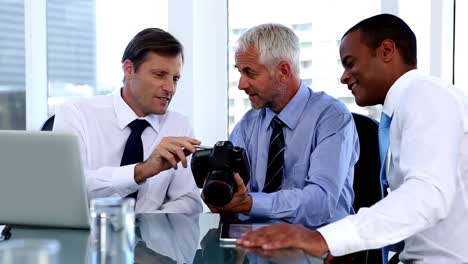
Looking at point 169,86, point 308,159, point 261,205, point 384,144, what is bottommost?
point 261,205

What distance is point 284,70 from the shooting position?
7.52 feet

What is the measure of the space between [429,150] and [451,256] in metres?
0.31

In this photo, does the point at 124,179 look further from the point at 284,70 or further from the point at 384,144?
the point at 384,144

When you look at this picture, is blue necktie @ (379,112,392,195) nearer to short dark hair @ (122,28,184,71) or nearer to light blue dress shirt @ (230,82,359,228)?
light blue dress shirt @ (230,82,359,228)

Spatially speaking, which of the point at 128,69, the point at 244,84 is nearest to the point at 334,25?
the point at 244,84

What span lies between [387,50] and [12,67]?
2.34 meters

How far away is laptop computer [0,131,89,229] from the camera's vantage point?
141 cm

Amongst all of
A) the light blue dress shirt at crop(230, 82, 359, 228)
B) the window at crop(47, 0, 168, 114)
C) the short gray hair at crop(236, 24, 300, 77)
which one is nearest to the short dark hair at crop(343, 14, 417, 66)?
the light blue dress shirt at crop(230, 82, 359, 228)

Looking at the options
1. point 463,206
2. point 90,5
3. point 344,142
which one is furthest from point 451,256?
point 90,5

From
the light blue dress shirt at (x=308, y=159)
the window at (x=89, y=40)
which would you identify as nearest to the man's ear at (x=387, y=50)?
the light blue dress shirt at (x=308, y=159)

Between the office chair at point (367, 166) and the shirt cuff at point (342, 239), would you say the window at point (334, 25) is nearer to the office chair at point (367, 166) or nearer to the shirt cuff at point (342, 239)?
the office chair at point (367, 166)

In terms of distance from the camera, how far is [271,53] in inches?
89.4

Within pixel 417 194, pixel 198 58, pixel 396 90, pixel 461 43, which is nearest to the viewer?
pixel 417 194

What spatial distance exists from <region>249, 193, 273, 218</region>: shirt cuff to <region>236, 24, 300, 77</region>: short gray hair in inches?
23.2
